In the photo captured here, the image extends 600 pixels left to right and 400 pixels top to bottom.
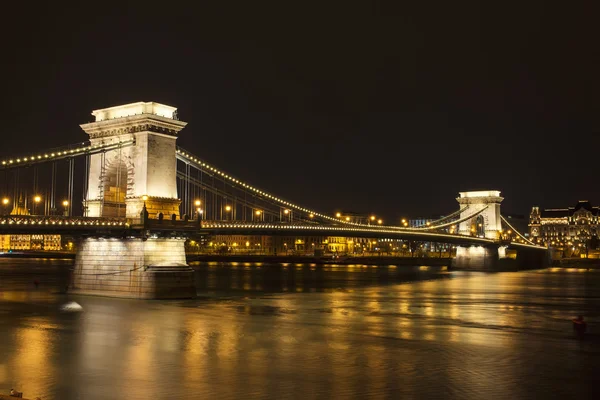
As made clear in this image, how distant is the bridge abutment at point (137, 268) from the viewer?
122 ft

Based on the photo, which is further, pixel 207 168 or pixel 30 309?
pixel 207 168

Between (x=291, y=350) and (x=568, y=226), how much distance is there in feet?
577

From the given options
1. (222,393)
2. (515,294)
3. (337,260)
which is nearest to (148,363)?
(222,393)

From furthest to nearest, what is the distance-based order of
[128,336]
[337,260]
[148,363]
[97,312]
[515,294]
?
[337,260] < [515,294] < [97,312] < [128,336] < [148,363]

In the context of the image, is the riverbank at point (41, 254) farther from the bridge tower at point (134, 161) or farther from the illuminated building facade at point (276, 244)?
the bridge tower at point (134, 161)

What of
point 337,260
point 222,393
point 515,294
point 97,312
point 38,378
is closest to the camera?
point 222,393

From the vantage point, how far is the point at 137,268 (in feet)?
124

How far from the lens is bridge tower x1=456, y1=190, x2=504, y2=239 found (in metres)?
109

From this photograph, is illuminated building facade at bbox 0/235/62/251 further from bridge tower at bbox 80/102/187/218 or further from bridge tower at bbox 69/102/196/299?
bridge tower at bbox 69/102/196/299

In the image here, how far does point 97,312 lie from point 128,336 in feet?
24.5

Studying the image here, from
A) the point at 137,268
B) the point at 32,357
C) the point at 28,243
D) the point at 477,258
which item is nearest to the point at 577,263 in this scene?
the point at 477,258

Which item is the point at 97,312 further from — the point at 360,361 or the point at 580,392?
the point at 580,392

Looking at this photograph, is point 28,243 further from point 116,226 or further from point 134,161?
point 116,226

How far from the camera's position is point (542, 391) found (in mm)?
18094
